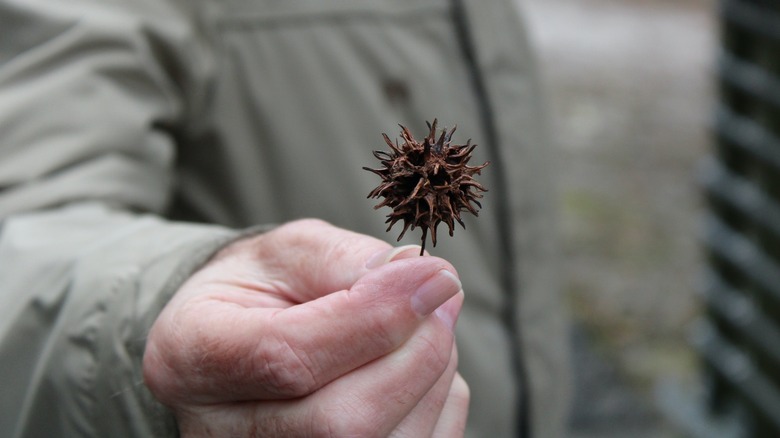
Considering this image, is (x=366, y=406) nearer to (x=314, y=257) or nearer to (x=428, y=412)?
(x=428, y=412)

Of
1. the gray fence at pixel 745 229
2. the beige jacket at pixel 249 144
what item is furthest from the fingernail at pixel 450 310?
the gray fence at pixel 745 229

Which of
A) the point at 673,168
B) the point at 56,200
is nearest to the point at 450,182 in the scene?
the point at 56,200

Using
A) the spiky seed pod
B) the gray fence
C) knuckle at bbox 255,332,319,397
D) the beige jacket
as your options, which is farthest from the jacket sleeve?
the gray fence

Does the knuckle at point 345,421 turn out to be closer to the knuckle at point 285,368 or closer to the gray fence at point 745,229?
the knuckle at point 285,368

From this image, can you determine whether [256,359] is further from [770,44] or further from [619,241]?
[619,241]

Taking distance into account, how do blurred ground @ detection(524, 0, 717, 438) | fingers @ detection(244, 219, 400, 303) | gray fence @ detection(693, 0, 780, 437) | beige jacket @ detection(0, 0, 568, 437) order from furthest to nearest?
blurred ground @ detection(524, 0, 717, 438) < gray fence @ detection(693, 0, 780, 437) < beige jacket @ detection(0, 0, 568, 437) < fingers @ detection(244, 219, 400, 303)

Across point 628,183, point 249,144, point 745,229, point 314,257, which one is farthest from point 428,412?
point 628,183

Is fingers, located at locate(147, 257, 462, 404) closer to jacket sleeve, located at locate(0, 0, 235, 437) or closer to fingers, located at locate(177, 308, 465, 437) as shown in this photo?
fingers, located at locate(177, 308, 465, 437)
